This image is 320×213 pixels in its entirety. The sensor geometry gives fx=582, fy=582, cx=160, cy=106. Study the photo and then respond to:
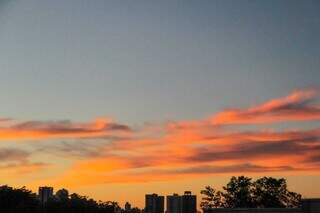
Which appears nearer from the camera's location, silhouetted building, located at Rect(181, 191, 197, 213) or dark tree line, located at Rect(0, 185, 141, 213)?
dark tree line, located at Rect(0, 185, 141, 213)

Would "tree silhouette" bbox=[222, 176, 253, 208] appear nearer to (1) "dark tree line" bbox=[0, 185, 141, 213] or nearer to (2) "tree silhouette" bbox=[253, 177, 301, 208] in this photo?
(2) "tree silhouette" bbox=[253, 177, 301, 208]

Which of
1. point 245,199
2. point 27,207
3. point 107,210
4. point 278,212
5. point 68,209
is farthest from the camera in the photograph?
point 245,199

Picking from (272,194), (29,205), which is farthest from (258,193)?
(29,205)

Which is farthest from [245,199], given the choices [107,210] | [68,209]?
[68,209]

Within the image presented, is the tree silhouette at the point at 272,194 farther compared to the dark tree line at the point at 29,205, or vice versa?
the tree silhouette at the point at 272,194

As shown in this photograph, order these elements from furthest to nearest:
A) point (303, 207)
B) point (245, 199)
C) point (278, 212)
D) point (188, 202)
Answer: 1. point (188, 202)
2. point (245, 199)
3. point (278, 212)
4. point (303, 207)

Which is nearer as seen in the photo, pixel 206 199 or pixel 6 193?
pixel 6 193

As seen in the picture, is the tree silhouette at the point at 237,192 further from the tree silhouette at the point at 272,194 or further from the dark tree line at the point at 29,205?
the dark tree line at the point at 29,205

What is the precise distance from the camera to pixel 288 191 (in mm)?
148250

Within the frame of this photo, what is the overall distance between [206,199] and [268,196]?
1598cm

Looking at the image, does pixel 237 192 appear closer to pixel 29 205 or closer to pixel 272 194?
pixel 272 194

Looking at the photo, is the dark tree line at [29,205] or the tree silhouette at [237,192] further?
the tree silhouette at [237,192]

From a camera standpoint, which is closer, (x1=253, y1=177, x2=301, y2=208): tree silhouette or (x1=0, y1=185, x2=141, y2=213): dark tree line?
(x1=0, y1=185, x2=141, y2=213): dark tree line

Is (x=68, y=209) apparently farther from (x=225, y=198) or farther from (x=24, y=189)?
(x=225, y=198)
